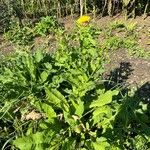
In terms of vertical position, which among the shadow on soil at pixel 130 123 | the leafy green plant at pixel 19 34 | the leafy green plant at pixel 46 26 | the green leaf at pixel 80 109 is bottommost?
the leafy green plant at pixel 19 34

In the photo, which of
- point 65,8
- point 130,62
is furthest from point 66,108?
point 65,8

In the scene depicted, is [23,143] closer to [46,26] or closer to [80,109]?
[80,109]

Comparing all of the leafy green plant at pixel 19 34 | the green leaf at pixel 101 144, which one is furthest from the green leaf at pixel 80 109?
the leafy green plant at pixel 19 34

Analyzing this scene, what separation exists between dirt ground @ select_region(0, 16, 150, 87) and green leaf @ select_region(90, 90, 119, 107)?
5.08 ft

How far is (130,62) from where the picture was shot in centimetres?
569

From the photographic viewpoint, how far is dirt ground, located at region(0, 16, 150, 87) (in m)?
5.20

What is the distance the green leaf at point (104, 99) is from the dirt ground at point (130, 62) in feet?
5.08

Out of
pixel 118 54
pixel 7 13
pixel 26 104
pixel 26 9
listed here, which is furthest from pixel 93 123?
pixel 26 9

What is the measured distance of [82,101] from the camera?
3551 millimetres

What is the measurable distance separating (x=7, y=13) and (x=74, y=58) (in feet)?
11.1

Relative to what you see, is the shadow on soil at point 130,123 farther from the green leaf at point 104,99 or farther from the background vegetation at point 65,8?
the background vegetation at point 65,8

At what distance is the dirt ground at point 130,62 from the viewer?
5.20m

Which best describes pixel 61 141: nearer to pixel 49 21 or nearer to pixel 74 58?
pixel 74 58

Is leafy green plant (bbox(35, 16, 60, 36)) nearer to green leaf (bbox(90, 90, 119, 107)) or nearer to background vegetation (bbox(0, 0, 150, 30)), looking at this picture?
background vegetation (bbox(0, 0, 150, 30))
